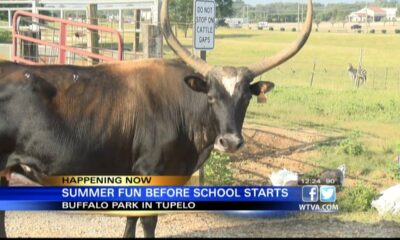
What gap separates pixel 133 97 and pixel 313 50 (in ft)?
188

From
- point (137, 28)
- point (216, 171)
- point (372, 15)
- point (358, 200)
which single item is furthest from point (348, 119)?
point (372, 15)

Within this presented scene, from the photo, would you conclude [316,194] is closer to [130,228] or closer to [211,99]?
[211,99]

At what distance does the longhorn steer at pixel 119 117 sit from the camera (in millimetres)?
6824

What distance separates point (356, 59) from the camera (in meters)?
54.1

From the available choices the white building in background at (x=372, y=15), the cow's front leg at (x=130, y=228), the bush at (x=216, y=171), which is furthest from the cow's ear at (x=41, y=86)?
the white building in background at (x=372, y=15)

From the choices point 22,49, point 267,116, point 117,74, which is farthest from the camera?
point 267,116

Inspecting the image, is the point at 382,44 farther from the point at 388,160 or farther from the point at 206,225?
the point at 206,225

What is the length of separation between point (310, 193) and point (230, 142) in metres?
1.82

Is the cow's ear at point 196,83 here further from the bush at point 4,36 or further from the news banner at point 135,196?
the bush at point 4,36

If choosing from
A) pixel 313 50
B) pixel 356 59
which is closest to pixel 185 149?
pixel 356 59

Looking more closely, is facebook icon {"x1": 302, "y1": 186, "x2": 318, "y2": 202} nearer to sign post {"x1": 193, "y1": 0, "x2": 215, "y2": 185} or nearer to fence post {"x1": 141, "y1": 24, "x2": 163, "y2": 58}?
sign post {"x1": 193, "y1": 0, "x2": 215, "y2": 185}

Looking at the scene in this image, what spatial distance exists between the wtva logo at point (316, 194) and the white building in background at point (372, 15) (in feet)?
550

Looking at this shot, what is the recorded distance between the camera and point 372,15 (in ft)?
602

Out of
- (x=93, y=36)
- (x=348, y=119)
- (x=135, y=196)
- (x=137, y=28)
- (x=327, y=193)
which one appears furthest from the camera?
(x=348, y=119)
